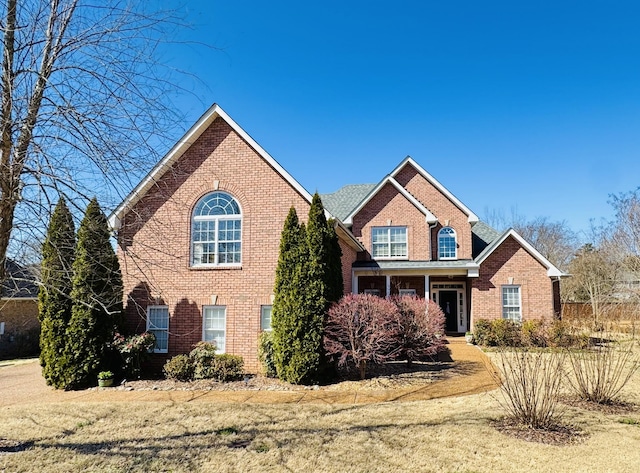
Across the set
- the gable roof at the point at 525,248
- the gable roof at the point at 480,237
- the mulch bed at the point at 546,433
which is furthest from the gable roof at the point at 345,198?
the mulch bed at the point at 546,433

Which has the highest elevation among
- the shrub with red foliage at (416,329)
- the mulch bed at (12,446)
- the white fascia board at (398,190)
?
the white fascia board at (398,190)

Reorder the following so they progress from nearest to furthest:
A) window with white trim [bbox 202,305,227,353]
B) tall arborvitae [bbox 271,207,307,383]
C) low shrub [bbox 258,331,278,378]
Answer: tall arborvitae [bbox 271,207,307,383] → low shrub [bbox 258,331,278,378] → window with white trim [bbox 202,305,227,353]

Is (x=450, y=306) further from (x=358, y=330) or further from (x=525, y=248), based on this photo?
(x=358, y=330)

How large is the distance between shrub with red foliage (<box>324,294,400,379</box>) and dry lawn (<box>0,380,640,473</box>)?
225cm

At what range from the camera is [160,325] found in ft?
44.5

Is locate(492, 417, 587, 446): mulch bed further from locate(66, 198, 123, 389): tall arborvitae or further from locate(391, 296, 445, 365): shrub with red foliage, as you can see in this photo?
locate(66, 198, 123, 389): tall arborvitae

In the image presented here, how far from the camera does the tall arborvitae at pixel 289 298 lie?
448 inches

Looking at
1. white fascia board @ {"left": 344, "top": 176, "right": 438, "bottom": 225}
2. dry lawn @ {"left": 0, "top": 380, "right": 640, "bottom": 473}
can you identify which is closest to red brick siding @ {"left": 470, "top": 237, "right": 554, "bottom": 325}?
white fascia board @ {"left": 344, "top": 176, "right": 438, "bottom": 225}

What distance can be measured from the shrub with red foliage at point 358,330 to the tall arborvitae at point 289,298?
903 millimetres

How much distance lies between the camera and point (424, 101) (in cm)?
1708

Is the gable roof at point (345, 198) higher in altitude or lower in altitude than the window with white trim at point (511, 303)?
higher

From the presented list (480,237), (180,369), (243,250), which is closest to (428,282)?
(480,237)

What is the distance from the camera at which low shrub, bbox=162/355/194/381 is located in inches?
467

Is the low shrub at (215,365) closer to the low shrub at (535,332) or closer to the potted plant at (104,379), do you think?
the potted plant at (104,379)
